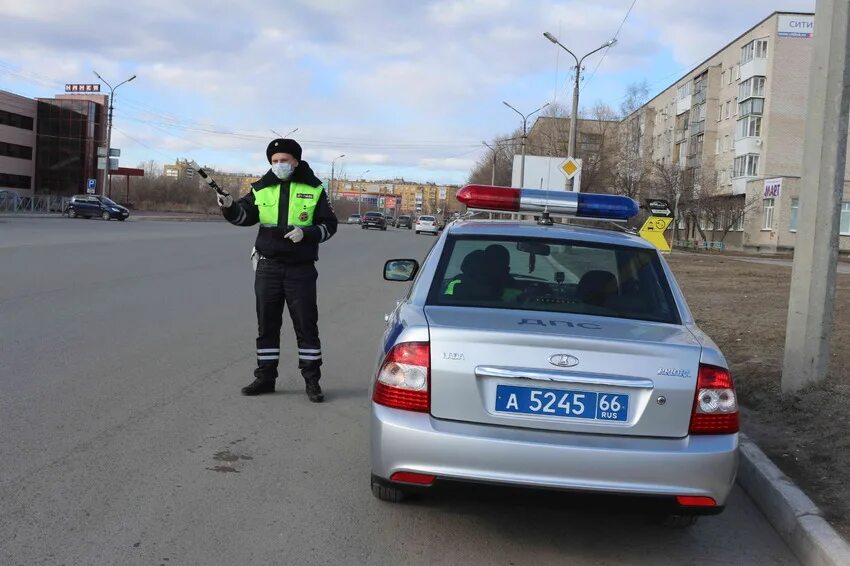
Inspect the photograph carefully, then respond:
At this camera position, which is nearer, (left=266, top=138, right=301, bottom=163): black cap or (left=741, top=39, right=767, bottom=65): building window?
(left=266, top=138, right=301, bottom=163): black cap

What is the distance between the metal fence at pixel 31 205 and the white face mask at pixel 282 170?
5170cm

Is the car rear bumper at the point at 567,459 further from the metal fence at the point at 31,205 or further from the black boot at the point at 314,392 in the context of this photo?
the metal fence at the point at 31,205

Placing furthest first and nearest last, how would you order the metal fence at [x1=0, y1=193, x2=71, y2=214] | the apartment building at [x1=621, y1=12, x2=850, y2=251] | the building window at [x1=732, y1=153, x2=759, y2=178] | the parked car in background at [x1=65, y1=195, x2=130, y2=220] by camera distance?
the building window at [x1=732, y1=153, x2=759, y2=178] < the metal fence at [x1=0, y1=193, x2=71, y2=214] < the apartment building at [x1=621, y1=12, x2=850, y2=251] < the parked car in background at [x1=65, y1=195, x2=130, y2=220]

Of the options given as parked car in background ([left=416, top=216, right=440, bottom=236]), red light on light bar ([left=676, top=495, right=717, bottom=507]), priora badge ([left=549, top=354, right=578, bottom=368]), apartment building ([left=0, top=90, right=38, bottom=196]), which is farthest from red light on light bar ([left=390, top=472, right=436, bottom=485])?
apartment building ([left=0, top=90, right=38, bottom=196])

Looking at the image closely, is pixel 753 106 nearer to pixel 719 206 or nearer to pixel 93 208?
pixel 719 206

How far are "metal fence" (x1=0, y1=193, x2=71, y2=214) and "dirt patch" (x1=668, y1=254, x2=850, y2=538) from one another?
5159 centimetres

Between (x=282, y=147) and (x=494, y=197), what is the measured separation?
163 centimetres

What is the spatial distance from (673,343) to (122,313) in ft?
26.7

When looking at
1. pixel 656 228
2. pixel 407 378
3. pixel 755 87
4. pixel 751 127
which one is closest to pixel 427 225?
pixel 751 127

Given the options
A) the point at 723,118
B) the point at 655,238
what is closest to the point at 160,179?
the point at 723,118

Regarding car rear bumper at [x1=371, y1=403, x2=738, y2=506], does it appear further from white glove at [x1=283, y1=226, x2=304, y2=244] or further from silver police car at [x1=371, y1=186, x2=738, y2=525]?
white glove at [x1=283, y1=226, x2=304, y2=244]

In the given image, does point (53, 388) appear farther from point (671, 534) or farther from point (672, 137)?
point (672, 137)

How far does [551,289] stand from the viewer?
4707mm

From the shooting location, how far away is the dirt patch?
14.9 feet
